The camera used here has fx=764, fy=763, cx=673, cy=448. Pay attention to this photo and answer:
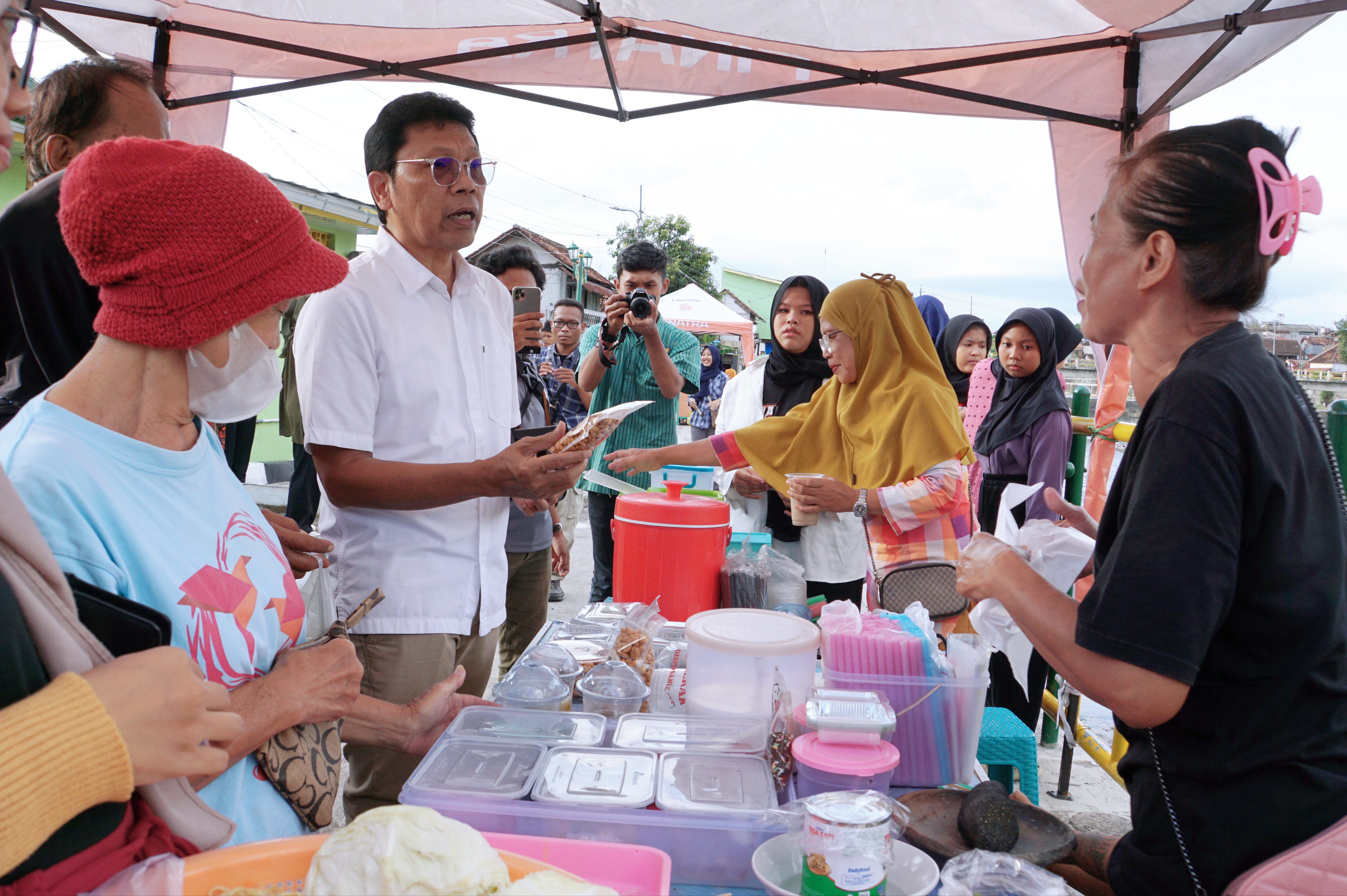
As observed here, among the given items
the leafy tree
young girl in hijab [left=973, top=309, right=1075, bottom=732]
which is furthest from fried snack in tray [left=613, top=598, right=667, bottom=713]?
the leafy tree

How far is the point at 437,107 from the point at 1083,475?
3993 millimetres

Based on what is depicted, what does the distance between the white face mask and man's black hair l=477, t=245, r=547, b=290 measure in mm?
2606

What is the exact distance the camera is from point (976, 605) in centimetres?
172

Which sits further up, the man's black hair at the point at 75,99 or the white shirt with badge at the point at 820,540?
the man's black hair at the point at 75,99

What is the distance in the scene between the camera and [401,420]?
192 centimetres

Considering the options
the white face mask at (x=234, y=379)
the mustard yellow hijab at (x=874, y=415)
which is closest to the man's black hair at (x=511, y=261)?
the mustard yellow hijab at (x=874, y=415)

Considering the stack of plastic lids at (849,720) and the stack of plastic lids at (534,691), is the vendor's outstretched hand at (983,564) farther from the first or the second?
the stack of plastic lids at (534,691)

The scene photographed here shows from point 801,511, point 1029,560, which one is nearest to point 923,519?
point 801,511

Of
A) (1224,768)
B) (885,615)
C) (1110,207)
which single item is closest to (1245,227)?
(1110,207)

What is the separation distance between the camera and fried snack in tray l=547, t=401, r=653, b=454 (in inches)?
73.5

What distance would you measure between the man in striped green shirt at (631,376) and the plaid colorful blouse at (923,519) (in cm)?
165

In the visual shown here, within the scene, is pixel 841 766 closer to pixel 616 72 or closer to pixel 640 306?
pixel 640 306

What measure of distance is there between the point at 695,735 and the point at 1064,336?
425 cm

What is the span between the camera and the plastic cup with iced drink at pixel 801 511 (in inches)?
114
